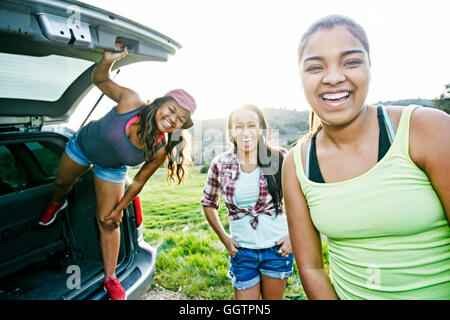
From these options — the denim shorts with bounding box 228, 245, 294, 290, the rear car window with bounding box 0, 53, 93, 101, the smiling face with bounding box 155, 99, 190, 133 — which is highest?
the rear car window with bounding box 0, 53, 93, 101

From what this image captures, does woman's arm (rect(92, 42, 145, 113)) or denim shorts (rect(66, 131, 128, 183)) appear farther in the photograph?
denim shorts (rect(66, 131, 128, 183))

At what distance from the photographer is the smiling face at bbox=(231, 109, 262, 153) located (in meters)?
2.20

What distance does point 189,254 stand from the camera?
368 centimetres

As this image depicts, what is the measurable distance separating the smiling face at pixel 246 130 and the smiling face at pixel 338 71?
1138mm

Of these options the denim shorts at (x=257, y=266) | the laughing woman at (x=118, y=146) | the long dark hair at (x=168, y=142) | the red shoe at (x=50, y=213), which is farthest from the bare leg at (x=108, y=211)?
the denim shorts at (x=257, y=266)

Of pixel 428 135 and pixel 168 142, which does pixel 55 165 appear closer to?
pixel 168 142

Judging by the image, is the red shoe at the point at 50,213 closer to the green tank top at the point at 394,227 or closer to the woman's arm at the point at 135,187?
the woman's arm at the point at 135,187

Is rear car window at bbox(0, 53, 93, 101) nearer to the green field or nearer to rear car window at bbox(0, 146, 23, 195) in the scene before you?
rear car window at bbox(0, 146, 23, 195)

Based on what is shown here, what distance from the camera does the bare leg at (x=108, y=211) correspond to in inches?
90.7

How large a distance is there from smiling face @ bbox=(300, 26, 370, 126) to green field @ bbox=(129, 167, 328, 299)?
1.97m

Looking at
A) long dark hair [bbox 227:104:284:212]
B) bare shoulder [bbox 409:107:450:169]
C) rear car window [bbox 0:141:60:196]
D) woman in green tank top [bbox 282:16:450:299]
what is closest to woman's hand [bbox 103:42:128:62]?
long dark hair [bbox 227:104:284:212]
